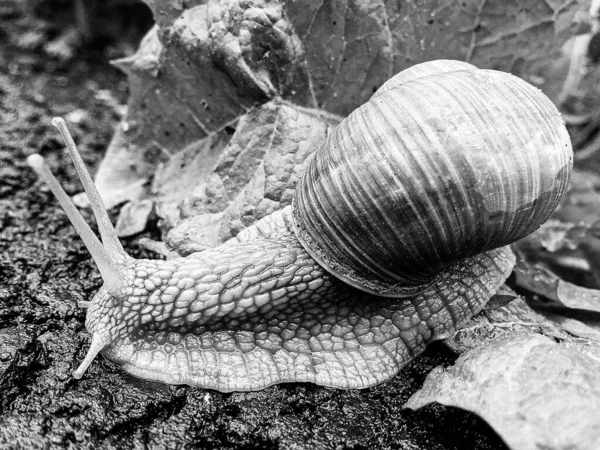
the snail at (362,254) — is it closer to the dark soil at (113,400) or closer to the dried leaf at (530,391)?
the dark soil at (113,400)

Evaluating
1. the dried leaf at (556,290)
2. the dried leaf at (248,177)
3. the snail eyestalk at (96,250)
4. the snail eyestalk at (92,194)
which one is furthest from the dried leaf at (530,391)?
the snail eyestalk at (92,194)

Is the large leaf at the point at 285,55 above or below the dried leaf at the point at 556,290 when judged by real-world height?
above

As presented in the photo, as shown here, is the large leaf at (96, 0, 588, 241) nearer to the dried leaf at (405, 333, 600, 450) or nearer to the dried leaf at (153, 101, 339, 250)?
the dried leaf at (153, 101, 339, 250)

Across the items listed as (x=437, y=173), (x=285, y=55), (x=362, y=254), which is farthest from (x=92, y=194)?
(x=437, y=173)

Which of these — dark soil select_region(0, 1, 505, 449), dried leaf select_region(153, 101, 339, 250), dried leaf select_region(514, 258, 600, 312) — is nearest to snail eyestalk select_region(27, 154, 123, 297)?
dark soil select_region(0, 1, 505, 449)

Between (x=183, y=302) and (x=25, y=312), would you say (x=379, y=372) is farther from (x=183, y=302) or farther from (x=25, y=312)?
(x=25, y=312)

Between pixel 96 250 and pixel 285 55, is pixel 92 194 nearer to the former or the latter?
pixel 96 250
